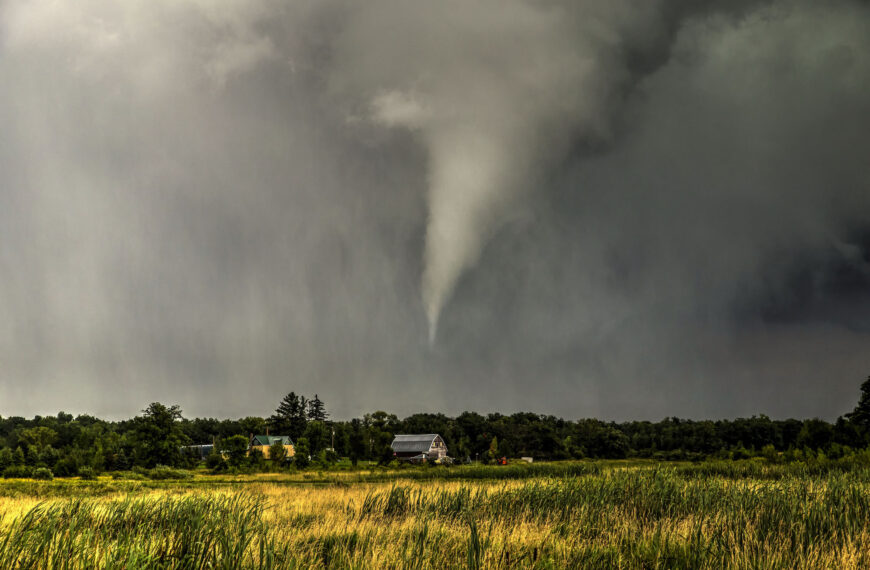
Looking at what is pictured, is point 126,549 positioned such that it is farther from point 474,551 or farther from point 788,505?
point 788,505

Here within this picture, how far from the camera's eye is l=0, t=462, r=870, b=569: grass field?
9133mm

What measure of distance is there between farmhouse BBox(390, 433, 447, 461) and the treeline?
3502mm

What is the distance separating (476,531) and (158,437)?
6165 cm

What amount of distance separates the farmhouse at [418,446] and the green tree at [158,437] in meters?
47.1

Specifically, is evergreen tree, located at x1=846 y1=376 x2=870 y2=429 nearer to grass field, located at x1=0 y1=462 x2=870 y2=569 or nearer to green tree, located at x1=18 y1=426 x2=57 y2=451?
grass field, located at x1=0 y1=462 x2=870 y2=569

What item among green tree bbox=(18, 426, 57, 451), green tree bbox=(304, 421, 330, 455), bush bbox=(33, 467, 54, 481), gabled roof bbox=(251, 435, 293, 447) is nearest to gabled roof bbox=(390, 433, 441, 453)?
gabled roof bbox=(251, 435, 293, 447)

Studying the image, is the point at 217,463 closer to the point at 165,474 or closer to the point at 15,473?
the point at 165,474

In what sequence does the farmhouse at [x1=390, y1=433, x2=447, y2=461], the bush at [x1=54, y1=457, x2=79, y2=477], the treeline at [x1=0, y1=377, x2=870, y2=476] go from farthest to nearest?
1. the farmhouse at [x1=390, y1=433, x2=447, y2=461]
2. the treeline at [x1=0, y1=377, x2=870, y2=476]
3. the bush at [x1=54, y1=457, x2=79, y2=477]

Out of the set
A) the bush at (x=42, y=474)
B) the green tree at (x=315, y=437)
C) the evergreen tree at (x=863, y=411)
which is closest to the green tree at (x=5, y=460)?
the bush at (x=42, y=474)

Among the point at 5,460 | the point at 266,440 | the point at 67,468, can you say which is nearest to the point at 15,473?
the point at 67,468

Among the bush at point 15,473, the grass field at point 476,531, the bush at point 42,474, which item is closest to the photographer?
the grass field at point 476,531

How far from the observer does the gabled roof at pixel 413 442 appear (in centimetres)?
10494

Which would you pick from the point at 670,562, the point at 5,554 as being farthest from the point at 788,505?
the point at 5,554

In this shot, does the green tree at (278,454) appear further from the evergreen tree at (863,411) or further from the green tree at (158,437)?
the evergreen tree at (863,411)
